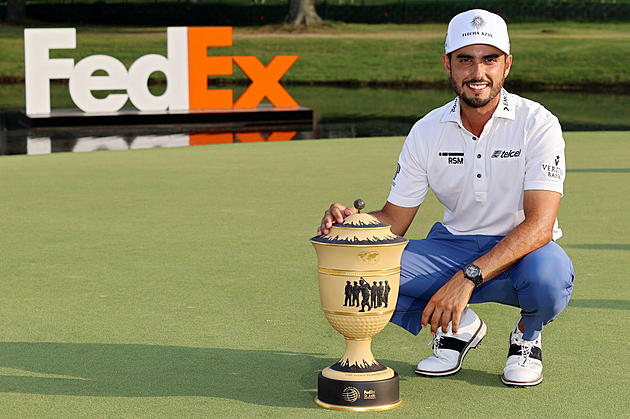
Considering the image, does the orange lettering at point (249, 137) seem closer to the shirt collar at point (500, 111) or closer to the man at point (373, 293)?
the shirt collar at point (500, 111)

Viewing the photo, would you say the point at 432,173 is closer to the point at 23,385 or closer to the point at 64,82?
the point at 23,385

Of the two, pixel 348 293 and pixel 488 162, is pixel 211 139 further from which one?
pixel 348 293

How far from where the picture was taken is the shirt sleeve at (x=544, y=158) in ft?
15.2

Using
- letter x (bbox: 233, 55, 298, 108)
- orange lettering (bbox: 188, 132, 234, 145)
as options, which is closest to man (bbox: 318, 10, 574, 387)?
orange lettering (bbox: 188, 132, 234, 145)

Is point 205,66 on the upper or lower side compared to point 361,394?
upper

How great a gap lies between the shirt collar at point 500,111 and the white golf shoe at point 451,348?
0.87 meters

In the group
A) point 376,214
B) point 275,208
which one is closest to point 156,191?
point 275,208

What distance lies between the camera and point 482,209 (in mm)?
4867

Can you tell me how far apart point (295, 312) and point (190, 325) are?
598 millimetres

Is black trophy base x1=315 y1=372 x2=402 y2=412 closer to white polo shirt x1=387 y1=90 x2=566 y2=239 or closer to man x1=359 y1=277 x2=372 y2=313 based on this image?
man x1=359 y1=277 x2=372 y2=313

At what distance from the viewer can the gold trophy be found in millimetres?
4219

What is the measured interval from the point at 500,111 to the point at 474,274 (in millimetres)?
747

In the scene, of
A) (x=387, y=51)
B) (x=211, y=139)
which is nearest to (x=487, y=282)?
(x=211, y=139)

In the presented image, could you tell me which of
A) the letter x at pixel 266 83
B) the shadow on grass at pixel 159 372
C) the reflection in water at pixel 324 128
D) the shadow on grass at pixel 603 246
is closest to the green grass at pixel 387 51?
the reflection in water at pixel 324 128
